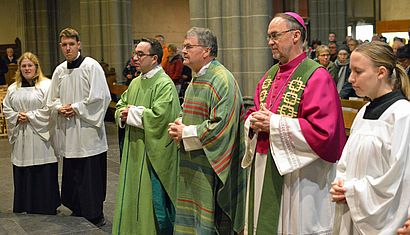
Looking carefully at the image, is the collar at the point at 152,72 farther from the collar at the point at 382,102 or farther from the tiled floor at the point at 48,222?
the collar at the point at 382,102

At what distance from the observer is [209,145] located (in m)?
4.45

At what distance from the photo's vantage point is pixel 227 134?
14.5ft

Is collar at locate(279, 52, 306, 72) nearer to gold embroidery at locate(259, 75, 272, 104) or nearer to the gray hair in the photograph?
gold embroidery at locate(259, 75, 272, 104)

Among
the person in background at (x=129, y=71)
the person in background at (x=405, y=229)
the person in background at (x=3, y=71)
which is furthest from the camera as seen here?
the person in background at (x=3, y=71)

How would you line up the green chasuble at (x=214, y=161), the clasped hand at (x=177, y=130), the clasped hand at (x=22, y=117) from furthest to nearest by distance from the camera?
1. the clasped hand at (x=22, y=117)
2. the clasped hand at (x=177, y=130)
3. the green chasuble at (x=214, y=161)

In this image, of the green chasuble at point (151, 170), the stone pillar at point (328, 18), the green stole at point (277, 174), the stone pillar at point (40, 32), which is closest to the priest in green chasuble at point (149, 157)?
the green chasuble at point (151, 170)

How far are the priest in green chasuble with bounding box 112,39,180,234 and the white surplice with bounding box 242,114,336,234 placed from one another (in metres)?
1.49

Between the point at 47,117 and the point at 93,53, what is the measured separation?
27.8 ft

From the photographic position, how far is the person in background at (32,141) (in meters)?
6.46

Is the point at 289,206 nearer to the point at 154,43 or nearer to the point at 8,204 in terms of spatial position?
the point at 154,43

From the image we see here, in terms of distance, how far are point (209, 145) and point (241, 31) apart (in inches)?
201

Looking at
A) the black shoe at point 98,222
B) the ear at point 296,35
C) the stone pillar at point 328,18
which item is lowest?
the black shoe at point 98,222

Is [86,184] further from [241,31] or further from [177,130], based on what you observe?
[241,31]

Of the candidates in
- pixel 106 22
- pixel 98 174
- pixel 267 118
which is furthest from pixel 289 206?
pixel 106 22
